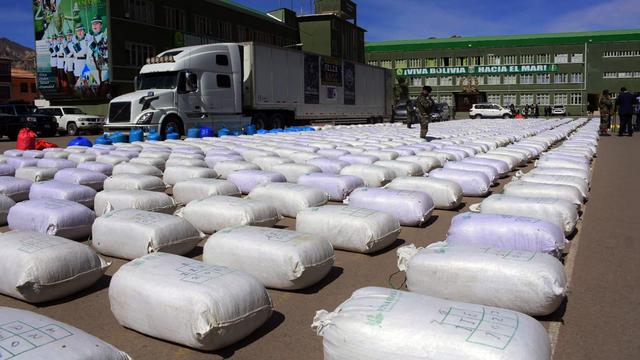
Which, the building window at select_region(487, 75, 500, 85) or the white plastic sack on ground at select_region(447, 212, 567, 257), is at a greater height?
the building window at select_region(487, 75, 500, 85)

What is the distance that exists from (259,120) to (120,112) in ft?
19.1

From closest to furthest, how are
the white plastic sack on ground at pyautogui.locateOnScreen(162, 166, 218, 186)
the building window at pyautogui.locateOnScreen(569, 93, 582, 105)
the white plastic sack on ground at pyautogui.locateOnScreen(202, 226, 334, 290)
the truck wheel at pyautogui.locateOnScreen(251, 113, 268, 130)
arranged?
the white plastic sack on ground at pyautogui.locateOnScreen(202, 226, 334, 290)
the white plastic sack on ground at pyautogui.locateOnScreen(162, 166, 218, 186)
the truck wheel at pyautogui.locateOnScreen(251, 113, 268, 130)
the building window at pyautogui.locateOnScreen(569, 93, 582, 105)

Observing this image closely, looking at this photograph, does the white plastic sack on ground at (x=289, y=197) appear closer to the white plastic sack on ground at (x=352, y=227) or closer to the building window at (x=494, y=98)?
the white plastic sack on ground at (x=352, y=227)

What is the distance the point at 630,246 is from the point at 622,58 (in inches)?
3129

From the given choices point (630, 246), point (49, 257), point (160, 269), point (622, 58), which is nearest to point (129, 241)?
point (49, 257)

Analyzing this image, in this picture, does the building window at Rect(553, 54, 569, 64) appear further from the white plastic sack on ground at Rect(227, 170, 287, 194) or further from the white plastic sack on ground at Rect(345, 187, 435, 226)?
the white plastic sack on ground at Rect(345, 187, 435, 226)

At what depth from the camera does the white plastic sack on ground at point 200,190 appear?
630cm

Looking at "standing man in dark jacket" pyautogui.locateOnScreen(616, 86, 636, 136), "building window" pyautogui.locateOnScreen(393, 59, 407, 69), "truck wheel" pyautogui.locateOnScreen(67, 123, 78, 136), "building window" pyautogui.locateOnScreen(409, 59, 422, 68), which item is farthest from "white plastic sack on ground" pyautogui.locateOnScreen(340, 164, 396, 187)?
"building window" pyautogui.locateOnScreen(393, 59, 407, 69)

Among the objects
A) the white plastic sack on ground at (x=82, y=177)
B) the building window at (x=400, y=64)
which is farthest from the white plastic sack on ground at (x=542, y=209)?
the building window at (x=400, y=64)

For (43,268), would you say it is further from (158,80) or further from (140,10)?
(140,10)

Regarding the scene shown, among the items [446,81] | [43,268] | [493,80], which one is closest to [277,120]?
[43,268]

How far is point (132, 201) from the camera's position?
17.7ft

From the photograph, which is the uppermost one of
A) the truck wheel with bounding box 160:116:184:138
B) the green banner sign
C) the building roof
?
the building roof

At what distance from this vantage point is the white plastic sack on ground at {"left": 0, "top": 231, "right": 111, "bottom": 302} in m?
3.40
